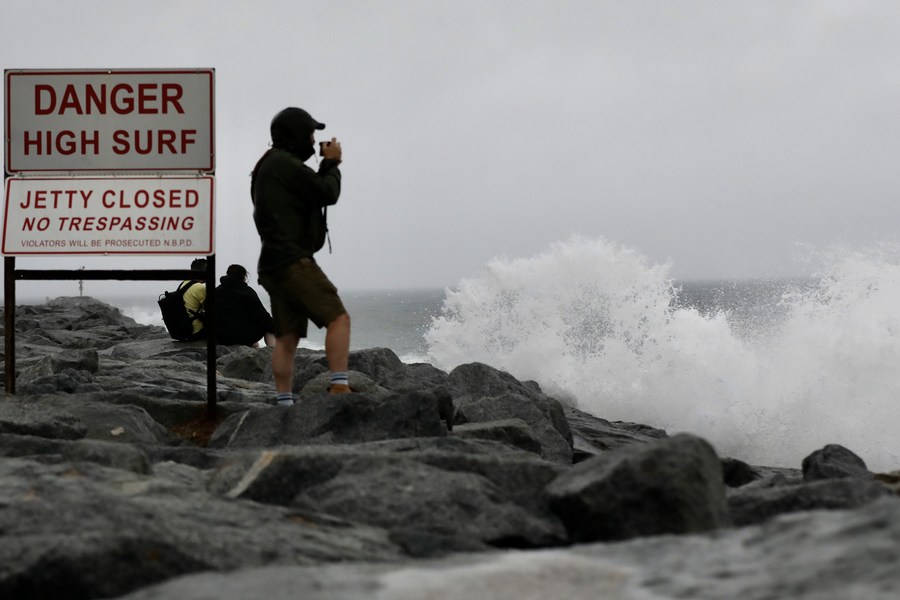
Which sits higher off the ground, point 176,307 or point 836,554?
point 176,307

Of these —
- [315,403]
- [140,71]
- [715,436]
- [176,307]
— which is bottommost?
[715,436]

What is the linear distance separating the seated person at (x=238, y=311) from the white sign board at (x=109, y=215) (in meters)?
3.99

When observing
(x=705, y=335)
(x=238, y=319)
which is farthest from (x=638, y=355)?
(x=238, y=319)

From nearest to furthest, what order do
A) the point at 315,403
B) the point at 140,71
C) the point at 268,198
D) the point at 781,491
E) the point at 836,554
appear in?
the point at 836,554, the point at 781,491, the point at 315,403, the point at 268,198, the point at 140,71

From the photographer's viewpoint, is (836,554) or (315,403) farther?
(315,403)

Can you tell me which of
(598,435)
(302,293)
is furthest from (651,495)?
(598,435)

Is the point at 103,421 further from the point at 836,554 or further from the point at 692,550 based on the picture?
the point at 836,554

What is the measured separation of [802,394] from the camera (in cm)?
1288

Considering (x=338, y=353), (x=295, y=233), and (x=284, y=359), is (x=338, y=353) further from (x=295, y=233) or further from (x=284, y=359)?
(x=295, y=233)

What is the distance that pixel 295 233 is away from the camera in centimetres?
568

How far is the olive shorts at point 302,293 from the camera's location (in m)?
5.64

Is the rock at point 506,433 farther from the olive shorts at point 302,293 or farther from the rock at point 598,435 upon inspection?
the rock at point 598,435

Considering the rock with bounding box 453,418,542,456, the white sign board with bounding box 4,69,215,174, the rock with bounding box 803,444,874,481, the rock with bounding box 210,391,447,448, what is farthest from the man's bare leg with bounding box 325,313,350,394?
the rock with bounding box 803,444,874,481

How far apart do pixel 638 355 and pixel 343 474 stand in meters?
14.0
